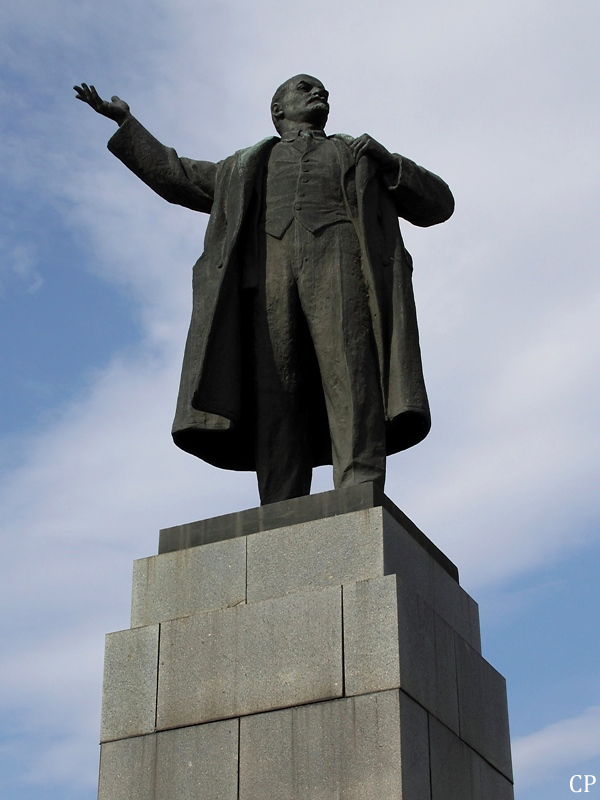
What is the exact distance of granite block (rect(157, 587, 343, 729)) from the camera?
845 cm

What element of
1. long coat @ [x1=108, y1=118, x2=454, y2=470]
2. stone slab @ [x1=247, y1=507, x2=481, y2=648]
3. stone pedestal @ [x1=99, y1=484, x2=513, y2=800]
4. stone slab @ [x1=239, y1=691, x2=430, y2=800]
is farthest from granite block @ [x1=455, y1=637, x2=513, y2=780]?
long coat @ [x1=108, y1=118, x2=454, y2=470]

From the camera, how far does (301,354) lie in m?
10.4

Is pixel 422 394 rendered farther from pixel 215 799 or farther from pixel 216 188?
pixel 215 799

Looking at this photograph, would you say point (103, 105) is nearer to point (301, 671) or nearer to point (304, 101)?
point (304, 101)

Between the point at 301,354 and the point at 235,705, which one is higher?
the point at 301,354

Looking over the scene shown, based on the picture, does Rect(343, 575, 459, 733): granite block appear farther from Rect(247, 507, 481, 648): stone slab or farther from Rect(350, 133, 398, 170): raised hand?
Rect(350, 133, 398, 170): raised hand

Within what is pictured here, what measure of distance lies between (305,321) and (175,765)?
3.59 m

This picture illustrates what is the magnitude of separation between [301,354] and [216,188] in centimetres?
166

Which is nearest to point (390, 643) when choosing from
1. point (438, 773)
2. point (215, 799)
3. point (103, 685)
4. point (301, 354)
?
point (438, 773)

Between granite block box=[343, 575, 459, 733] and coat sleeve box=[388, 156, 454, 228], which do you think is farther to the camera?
coat sleeve box=[388, 156, 454, 228]

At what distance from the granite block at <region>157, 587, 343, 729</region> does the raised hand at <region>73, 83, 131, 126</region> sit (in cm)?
451

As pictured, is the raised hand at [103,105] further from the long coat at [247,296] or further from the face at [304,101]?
the face at [304,101]

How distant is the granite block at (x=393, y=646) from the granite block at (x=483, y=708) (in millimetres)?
300

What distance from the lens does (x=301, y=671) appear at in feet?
27.8
